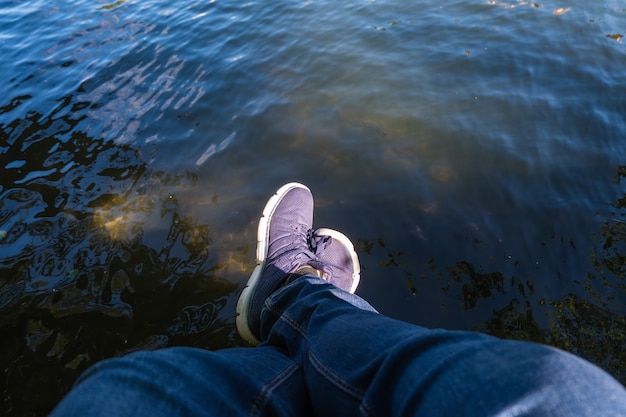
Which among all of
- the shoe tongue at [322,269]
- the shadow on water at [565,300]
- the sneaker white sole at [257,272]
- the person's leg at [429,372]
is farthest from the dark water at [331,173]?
the person's leg at [429,372]

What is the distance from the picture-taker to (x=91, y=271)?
2.80 meters

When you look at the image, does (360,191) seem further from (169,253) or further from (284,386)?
(284,386)

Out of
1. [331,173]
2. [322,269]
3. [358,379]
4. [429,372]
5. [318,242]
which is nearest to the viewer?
[429,372]

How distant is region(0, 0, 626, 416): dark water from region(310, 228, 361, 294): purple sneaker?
0.19 meters

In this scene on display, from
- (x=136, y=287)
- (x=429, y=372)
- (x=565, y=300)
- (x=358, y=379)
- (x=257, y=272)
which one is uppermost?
(x=429, y=372)

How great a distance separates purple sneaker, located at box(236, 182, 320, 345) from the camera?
2.22m

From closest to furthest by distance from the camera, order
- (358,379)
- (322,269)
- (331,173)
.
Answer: (358,379), (322,269), (331,173)

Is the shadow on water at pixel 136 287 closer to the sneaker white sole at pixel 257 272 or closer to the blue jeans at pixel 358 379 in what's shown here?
the sneaker white sole at pixel 257 272

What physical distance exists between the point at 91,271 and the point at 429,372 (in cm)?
263

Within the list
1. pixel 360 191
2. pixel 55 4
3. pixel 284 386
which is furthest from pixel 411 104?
pixel 55 4

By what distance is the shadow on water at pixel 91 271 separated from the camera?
94.7 inches

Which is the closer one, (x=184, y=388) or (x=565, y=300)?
(x=184, y=388)

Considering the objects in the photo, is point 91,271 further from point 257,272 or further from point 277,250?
point 277,250

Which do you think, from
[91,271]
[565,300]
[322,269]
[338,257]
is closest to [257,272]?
[322,269]
